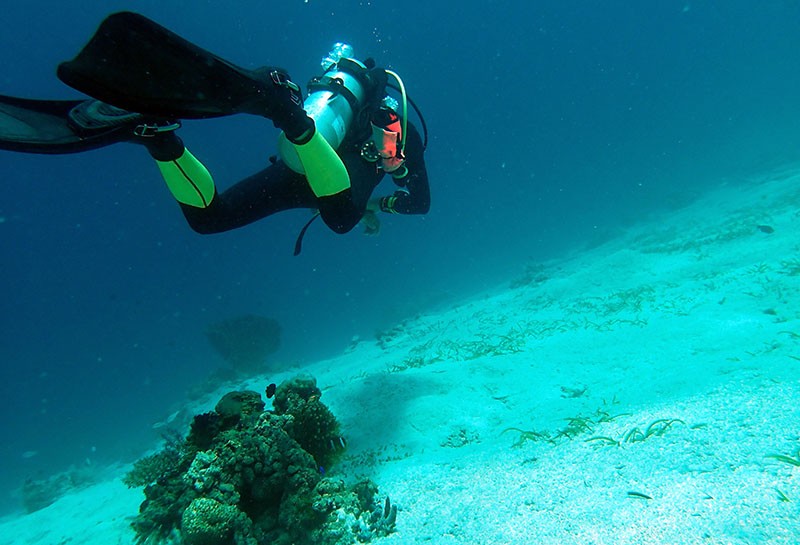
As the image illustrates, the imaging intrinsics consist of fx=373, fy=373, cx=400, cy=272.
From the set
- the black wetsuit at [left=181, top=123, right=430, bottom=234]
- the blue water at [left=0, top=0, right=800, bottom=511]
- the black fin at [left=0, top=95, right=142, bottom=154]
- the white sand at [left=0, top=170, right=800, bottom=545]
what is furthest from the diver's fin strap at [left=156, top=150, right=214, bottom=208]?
the blue water at [left=0, top=0, right=800, bottom=511]

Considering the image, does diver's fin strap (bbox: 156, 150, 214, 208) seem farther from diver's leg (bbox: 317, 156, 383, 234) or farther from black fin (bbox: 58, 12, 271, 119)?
diver's leg (bbox: 317, 156, 383, 234)

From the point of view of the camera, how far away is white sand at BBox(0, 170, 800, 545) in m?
2.54

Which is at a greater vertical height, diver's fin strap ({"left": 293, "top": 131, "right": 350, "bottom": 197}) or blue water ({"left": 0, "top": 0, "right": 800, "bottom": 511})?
blue water ({"left": 0, "top": 0, "right": 800, "bottom": 511})

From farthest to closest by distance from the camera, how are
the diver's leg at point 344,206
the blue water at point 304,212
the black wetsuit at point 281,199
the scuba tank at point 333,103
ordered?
the blue water at point 304,212 < the scuba tank at point 333,103 < the black wetsuit at point 281,199 < the diver's leg at point 344,206

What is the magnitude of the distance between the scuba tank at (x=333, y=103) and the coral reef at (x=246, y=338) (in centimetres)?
1921

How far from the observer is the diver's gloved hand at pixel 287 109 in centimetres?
283

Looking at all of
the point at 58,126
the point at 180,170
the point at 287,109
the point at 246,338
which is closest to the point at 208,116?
the point at 287,109

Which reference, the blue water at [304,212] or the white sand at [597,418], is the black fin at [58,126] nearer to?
the white sand at [597,418]

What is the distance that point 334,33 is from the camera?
5322 cm

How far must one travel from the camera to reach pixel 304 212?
77375mm

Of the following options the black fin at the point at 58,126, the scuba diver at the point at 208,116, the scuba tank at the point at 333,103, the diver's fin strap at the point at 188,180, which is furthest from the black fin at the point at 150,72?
the scuba tank at the point at 333,103

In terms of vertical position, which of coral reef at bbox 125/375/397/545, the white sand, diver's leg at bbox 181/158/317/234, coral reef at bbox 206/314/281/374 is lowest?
the white sand

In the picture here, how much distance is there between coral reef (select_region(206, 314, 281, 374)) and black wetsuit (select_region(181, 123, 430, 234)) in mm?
Answer: 18807

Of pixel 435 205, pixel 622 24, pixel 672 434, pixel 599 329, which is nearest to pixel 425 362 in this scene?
pixel 599 329
